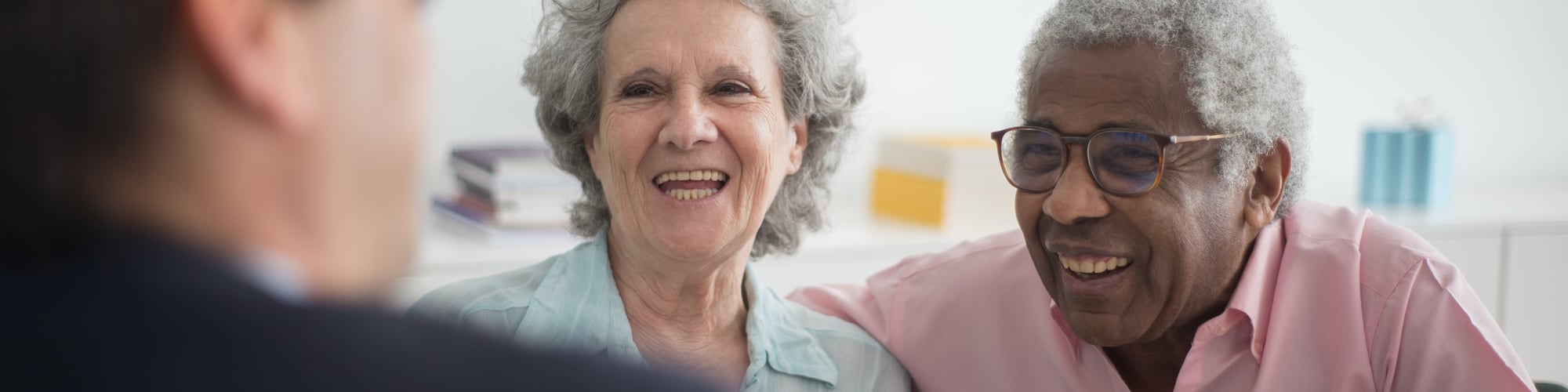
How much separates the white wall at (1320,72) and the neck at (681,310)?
146cm

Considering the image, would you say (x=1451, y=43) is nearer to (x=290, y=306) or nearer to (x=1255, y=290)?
(x=1255, y=290)

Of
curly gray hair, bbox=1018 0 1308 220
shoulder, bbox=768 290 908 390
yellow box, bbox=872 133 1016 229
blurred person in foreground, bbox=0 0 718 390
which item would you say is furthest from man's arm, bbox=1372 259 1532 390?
yellow box, bbox=872 133 1016 229

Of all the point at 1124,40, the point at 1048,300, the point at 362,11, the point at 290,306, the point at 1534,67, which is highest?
the point at 1534,67

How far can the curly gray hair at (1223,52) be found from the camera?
173cm

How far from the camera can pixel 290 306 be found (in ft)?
1.65

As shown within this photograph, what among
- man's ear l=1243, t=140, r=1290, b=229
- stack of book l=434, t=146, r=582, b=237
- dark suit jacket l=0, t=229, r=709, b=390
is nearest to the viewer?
dark suit jacket l=0, t=229, r=709, b=390

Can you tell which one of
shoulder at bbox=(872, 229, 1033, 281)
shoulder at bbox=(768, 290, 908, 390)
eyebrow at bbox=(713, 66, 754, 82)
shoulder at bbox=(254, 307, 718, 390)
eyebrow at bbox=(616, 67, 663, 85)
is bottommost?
shoulder at bbox=(768, 290, 908, 390)

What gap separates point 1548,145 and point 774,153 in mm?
3855

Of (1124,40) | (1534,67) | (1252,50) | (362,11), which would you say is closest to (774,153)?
(1124,40)

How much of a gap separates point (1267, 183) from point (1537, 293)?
2.55 metres

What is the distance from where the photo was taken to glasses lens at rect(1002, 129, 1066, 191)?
5.92 feet

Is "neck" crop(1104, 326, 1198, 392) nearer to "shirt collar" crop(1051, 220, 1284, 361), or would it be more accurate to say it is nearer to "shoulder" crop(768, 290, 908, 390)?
"shirt collar" crop(1051, 220, 1284, 361)

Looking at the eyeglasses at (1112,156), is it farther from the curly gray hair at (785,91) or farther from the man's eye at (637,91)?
the man's eye at (637,91)

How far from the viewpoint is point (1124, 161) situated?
Result: 68.7 inches
